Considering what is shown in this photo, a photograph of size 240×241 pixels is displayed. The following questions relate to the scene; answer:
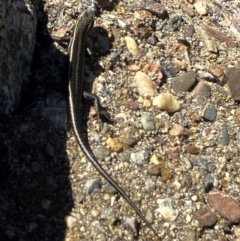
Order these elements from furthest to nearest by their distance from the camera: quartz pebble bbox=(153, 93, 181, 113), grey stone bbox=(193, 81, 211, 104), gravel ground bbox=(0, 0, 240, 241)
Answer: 1. grey stone bbox=(193, 81, 211, 104)
2. quartz pebble bbox=(153, 93, 181, 113)
3. gravel ground bbox=(0, 0, 240, 241)

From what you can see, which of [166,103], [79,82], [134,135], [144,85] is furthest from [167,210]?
[79,82]

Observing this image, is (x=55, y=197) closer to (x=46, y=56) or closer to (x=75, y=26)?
(x=46, y=56)

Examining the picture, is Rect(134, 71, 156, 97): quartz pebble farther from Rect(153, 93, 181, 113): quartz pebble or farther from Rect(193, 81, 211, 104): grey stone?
Rect(193, 81, 211, 104): grey stone

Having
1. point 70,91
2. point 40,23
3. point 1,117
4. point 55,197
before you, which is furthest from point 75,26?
point 55,197

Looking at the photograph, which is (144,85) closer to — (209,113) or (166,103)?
(166,103)

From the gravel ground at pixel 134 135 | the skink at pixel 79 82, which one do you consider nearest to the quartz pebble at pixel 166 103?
the gravel ground at pixel 134 135

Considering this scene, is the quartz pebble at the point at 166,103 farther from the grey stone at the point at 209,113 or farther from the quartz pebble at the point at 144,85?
the grey stone at the point at 209,113

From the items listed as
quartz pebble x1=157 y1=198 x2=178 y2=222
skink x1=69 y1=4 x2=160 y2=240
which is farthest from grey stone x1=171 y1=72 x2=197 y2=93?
quartz pebble x1=157 y1=198 x2=178 y2=222
